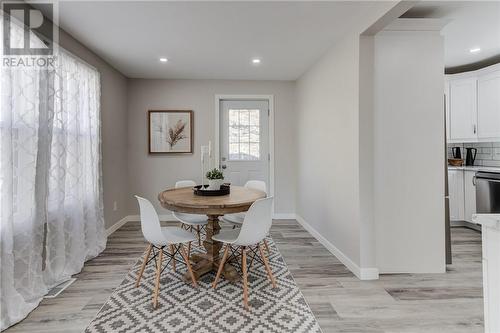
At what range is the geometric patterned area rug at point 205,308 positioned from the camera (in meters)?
1.86

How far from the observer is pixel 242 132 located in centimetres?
492

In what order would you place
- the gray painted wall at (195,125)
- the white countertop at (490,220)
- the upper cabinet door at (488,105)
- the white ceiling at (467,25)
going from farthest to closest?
the gray painted wall at (195,125)
the upper cabinet door at (488,105)
the white ceiling at (467,25)
the white countertop at (490,220)

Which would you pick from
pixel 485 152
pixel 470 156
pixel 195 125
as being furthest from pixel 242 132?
pixel 485 152

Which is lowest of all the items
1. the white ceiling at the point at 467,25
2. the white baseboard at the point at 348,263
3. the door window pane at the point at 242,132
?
the white baseboard at the point at 348,263

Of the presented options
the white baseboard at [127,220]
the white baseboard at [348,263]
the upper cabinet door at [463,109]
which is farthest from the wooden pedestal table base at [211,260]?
the upper cabinet door at [463,109]

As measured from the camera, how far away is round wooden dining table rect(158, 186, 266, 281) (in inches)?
89.0

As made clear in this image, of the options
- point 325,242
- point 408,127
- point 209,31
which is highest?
point 209,31

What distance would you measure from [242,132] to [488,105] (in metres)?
3.72

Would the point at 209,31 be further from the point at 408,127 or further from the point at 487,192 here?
the point at 487,192

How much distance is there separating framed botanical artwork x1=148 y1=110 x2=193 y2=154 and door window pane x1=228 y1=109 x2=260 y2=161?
72 centimetres

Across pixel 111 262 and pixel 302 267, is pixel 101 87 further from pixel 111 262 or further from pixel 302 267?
pixel 302 267

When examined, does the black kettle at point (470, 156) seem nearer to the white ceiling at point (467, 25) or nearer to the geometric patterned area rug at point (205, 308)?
the white ceiling at point (467, 25)

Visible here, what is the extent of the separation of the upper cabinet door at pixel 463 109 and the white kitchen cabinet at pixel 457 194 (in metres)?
0.57

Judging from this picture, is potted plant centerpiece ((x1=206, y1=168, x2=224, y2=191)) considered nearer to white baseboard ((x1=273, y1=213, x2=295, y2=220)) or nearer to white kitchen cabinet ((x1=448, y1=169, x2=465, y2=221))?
white baseboard ((x1=273, y1=213, x2=295, y2=220))
